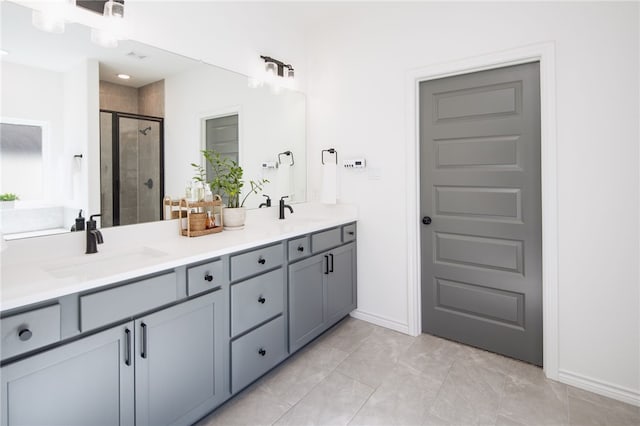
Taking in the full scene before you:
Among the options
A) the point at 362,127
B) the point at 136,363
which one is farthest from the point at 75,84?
the point at 362,127

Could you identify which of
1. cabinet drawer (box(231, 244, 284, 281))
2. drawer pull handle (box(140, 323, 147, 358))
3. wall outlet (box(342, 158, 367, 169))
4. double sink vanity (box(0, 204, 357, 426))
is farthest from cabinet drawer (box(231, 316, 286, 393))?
wall outlet (box(342, 158, 367, 169))

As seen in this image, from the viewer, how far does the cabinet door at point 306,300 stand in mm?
2256

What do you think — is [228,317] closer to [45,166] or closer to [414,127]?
[45,166]

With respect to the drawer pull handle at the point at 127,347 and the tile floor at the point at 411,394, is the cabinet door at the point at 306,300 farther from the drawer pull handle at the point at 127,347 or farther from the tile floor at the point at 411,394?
the drawer pull handle at the point at 127,347

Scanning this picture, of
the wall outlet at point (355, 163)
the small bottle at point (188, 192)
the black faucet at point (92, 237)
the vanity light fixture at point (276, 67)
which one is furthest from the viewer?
the wall outlet at point (355, 163)

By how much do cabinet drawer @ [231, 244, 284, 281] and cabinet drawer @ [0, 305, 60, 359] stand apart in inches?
31.0

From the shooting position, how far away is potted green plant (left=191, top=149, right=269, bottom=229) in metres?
2.35

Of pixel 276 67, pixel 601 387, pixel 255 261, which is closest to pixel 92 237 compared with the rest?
pixel 255 261

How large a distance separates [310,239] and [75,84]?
1.57 metres

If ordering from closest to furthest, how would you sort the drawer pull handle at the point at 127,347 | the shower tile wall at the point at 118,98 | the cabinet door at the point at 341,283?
1. the drawer pull handle at the point at 127,347
2. the shower tile wall at the point at 118,98
3. the cabinet door at the point at 341,283

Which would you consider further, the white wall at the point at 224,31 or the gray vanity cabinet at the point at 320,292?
the gray vanity cabinet at the point at 320,292

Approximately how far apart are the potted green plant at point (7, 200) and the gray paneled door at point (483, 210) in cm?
→ 246

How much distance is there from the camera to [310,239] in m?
2.40

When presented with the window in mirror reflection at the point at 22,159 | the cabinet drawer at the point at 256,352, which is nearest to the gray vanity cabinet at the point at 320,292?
the cabinet drawer at the point at 256,352
